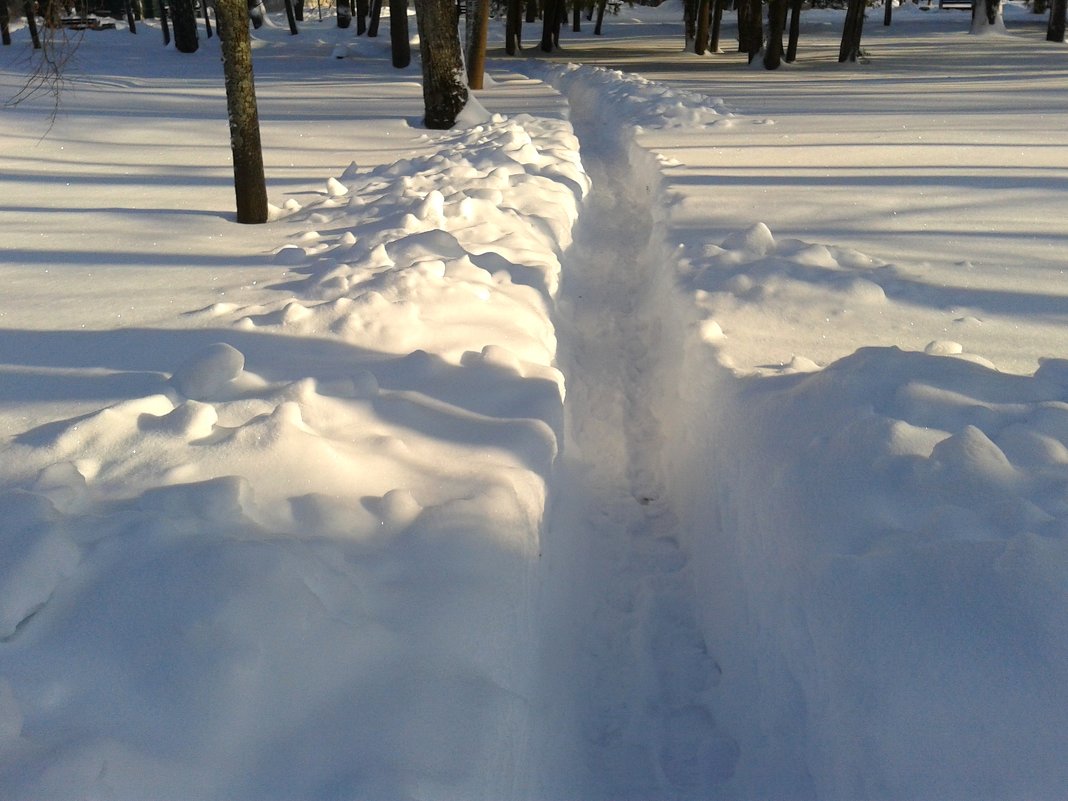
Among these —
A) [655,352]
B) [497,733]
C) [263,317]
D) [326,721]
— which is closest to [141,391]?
[263,317]

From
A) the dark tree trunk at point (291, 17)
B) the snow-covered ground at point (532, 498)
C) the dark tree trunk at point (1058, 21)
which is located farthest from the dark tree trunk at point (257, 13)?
the snow-covered ground at point (532, 498)

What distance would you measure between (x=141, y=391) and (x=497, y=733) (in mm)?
2277

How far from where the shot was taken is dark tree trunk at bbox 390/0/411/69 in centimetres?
2016

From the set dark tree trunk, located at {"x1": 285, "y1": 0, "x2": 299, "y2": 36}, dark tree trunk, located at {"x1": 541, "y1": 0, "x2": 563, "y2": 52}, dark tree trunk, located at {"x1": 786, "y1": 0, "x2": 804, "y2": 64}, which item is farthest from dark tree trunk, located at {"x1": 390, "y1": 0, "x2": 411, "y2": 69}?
dark tree trunk, located at {"x1": 786, "y1": 0, "x2": 804, "y2": 64}

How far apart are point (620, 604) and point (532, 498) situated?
1.92 feet

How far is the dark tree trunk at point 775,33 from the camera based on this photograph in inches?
804

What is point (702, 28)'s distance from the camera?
27.3 meters

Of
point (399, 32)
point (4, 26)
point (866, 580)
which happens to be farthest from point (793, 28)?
point (866, 580)

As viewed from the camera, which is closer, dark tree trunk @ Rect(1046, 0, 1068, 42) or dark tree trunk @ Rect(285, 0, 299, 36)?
dark tree trunk @ Rect(1046, 0, 1068, 42)

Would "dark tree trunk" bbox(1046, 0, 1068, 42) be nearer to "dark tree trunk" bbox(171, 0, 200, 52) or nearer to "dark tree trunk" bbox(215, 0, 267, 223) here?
"dark tree trunk" bbox(171, 0, 200, 52)

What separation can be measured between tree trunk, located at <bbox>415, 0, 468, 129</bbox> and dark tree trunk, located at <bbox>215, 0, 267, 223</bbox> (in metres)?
5.02

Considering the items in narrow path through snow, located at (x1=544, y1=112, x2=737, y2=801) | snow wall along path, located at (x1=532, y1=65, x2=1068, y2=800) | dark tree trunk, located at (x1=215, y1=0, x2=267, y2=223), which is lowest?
narrow path through snow, located at (x1=544, y1=112, x2=737, y2=801)

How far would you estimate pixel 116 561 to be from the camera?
8.36 feet

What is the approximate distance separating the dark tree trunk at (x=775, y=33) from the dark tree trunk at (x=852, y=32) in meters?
1.53
